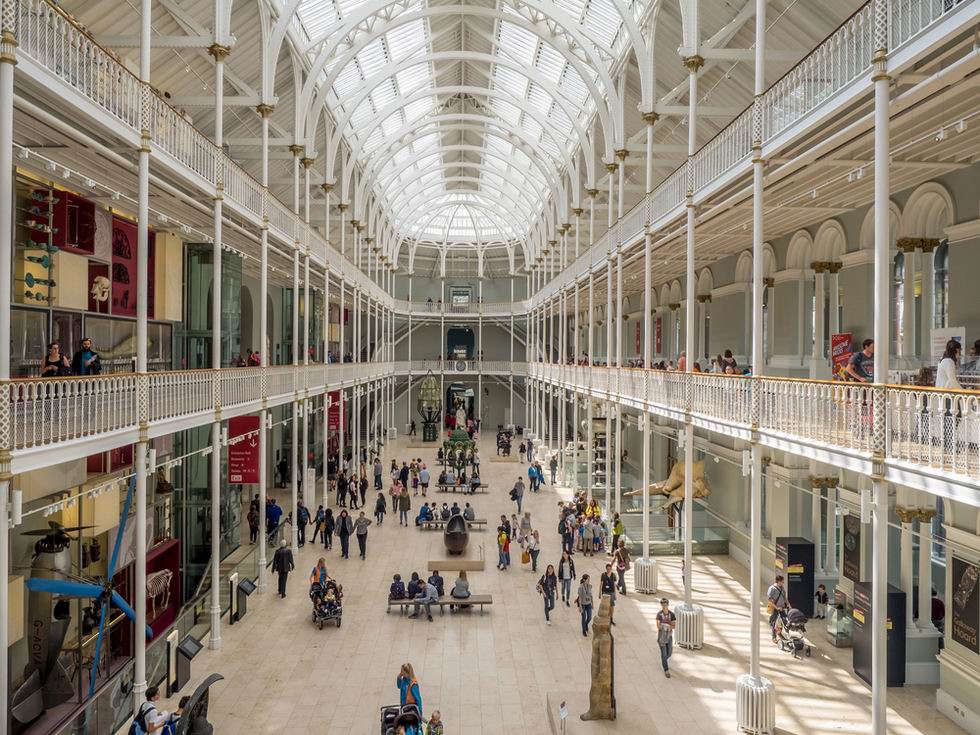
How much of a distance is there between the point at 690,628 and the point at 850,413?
709cm

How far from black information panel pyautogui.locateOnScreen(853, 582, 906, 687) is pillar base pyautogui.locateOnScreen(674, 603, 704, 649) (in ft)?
8.85

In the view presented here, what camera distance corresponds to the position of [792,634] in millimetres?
14289

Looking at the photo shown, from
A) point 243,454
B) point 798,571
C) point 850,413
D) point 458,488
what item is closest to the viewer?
point 850,413

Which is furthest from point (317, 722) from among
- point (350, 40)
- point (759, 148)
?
point (350, 40)

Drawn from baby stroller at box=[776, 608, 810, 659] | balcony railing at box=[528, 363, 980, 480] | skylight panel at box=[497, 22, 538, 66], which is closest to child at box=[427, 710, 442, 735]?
balcony railing at box=[528, 363, 980, 480]

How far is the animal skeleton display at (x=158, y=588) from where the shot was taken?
15.6 m

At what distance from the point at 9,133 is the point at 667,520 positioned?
20359mm

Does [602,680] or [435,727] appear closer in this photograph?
[435,727]

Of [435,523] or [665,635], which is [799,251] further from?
[435,523]

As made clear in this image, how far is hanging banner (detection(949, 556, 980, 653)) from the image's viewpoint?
11273 mm

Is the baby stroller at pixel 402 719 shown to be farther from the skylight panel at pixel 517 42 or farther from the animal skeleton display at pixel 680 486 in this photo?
the skylight panel at pixel 517 42

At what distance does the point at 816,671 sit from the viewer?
43.4 feet

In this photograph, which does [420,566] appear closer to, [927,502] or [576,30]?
[927,502]

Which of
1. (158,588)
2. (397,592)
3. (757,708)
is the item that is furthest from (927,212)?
(158,588)
